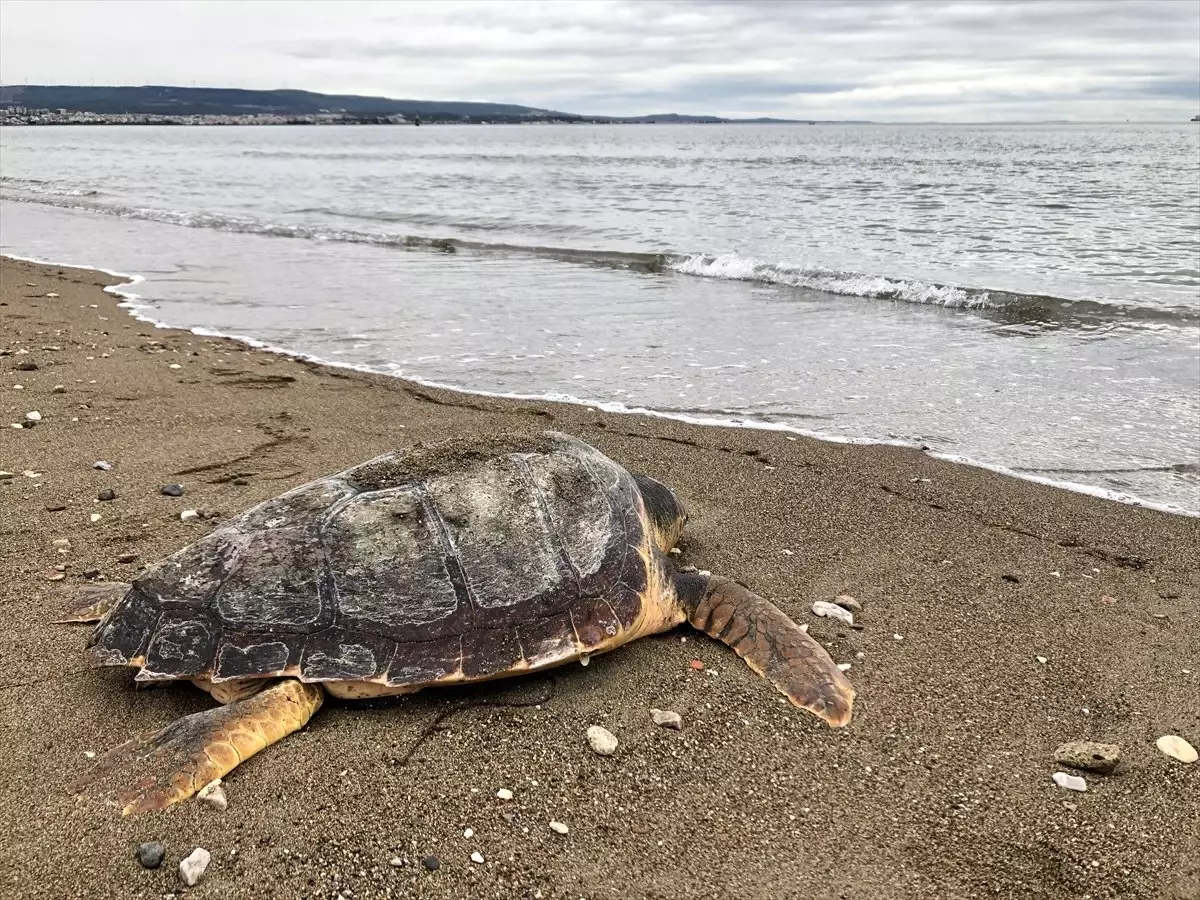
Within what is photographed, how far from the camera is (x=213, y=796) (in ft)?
9.25

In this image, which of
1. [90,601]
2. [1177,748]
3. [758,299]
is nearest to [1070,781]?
[1177,748]

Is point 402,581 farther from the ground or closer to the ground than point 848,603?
farther from the ground

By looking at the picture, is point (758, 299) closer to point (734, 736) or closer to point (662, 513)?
point (662, 513)

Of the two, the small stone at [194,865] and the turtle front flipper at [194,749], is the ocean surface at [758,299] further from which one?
the small stone at [194,865]

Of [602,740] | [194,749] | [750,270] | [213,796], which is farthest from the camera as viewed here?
[750,270]

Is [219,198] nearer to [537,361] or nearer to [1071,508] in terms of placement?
[537,361]

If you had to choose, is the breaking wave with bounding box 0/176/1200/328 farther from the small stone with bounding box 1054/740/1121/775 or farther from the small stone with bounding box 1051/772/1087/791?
the small stone with bounding box 1051/772/1087/791

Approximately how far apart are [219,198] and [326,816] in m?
30.5

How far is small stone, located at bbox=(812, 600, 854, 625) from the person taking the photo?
409cm

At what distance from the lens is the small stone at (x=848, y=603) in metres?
4.20

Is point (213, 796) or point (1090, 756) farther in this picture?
point (1090, 756)

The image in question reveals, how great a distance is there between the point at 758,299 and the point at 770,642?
32.3 feet

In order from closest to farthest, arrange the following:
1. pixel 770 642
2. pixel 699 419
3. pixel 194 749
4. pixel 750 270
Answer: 1. pixel 194 749
2. pixel 770 642
3. pixel 699 419
4. pixel 750 270

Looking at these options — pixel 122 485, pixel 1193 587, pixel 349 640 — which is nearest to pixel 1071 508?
pixel 1193 587
